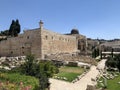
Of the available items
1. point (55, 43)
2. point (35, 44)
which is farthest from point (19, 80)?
point (55, 43)

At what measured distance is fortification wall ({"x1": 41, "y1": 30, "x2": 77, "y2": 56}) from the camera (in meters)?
32.4

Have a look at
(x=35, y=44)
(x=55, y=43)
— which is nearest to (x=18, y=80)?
(x=35, y=44)

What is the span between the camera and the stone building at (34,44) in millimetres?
31859

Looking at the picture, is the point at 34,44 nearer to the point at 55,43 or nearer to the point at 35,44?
the point at 35,44

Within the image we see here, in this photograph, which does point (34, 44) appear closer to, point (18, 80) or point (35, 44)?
point (35, 44)

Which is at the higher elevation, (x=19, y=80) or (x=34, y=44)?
(x=34, y=44)

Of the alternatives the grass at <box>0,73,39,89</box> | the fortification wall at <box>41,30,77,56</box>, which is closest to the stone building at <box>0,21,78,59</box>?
the fortification wall at <box>41,30,77,56</box>

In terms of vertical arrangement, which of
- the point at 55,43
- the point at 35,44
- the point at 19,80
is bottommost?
the point at 19,80

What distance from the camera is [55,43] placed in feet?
117

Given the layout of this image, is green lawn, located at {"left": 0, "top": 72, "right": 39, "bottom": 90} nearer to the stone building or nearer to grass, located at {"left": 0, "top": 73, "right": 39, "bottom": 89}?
grass, located at {"left": 0, "top": 73, "right": 39, "bottom": 89}

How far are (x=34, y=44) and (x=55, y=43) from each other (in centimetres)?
431

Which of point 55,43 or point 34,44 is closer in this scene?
point 34,44

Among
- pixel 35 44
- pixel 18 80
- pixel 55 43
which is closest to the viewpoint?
pixel 18 80

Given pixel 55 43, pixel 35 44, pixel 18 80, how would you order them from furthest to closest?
pixel 55 43 < pixel 35 44 < pixel 18 80
